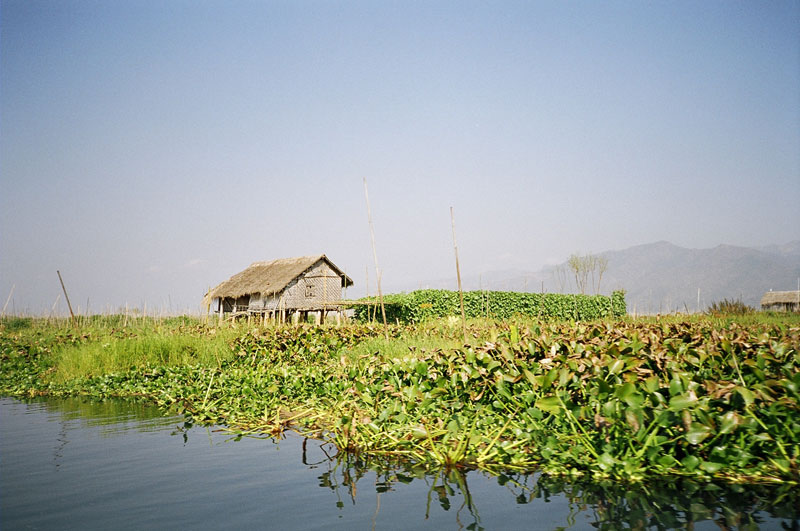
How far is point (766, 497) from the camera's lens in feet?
10.7

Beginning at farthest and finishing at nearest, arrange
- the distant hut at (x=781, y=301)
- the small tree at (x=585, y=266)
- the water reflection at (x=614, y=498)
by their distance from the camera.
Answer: the distant hut at (x=781, y=301) → the small tree at (x=585, y=266) → the water reflection at (x=614, y=498)

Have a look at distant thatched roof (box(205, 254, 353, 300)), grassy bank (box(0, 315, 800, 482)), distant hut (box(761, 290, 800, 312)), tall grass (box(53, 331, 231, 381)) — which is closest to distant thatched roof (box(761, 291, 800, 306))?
distant hut (box(761, 290, 800, 312))

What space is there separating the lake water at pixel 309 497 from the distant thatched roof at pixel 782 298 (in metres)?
46.1

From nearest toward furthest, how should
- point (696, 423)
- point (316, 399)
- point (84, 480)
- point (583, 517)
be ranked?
point (583, 517)
point (696, 423)
point (84, 480)
point (316, 399)

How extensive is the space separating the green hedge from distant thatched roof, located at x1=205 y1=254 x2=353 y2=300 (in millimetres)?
4395

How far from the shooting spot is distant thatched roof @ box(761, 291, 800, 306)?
39.9 meters

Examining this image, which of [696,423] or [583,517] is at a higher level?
[696,423]

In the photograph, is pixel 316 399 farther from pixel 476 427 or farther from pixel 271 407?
pixel 476 427

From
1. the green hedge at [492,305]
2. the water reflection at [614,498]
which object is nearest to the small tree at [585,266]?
the green hedge at [492,305]

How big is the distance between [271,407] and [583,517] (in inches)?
164

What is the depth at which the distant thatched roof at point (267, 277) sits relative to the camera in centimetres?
2745

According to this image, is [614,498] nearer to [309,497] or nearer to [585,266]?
[309,497]

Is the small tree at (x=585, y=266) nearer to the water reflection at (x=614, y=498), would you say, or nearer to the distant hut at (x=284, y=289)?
the distant hut at (x=284, y=289)

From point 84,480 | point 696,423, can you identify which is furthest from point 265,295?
point 696,423
